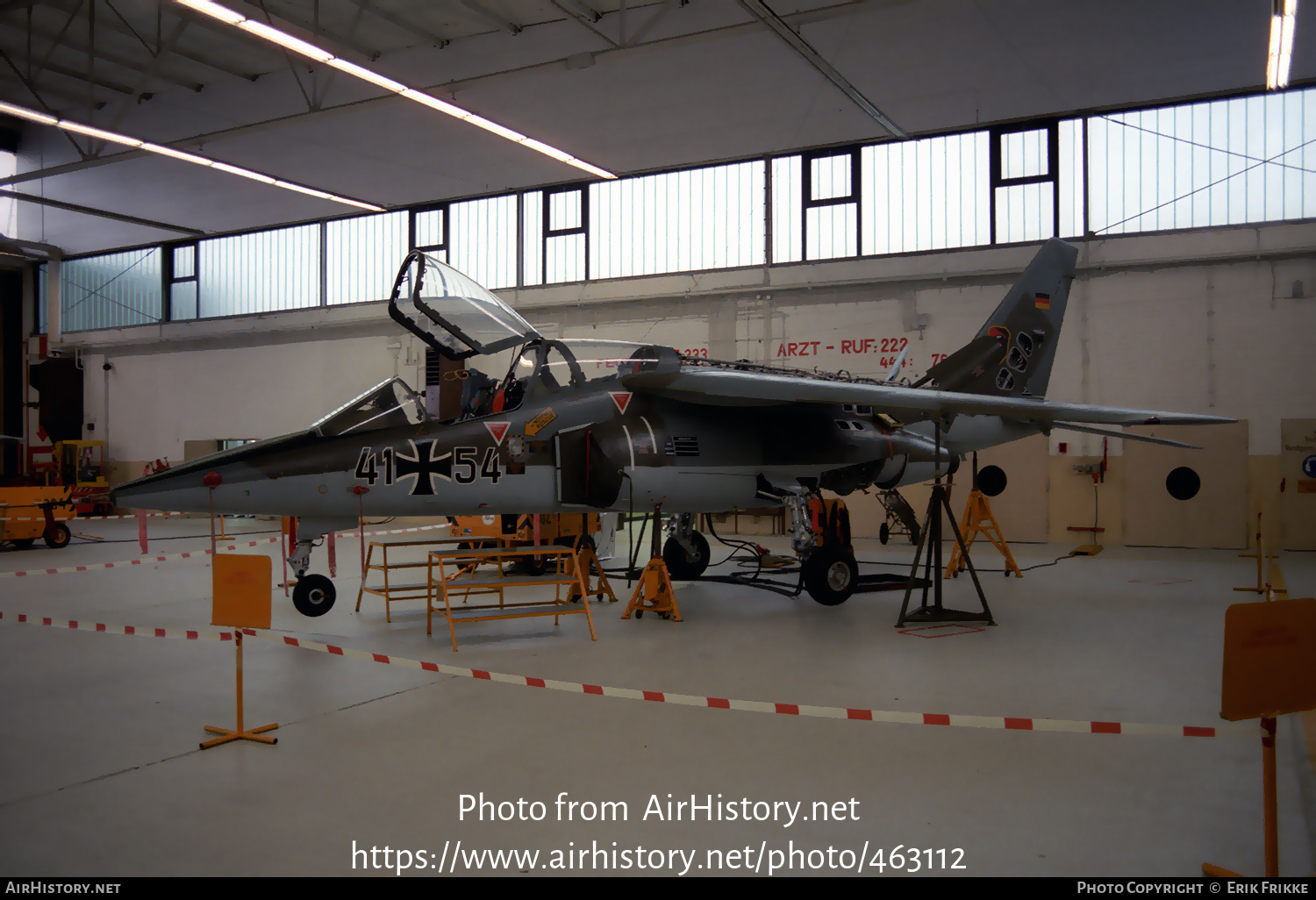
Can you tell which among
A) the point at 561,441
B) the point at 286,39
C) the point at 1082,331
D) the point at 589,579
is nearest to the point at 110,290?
the point at 286,39

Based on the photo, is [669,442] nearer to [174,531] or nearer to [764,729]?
[764,729]

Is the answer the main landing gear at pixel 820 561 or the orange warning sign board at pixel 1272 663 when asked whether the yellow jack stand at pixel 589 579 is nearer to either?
the main landing gear at pixel 820 561

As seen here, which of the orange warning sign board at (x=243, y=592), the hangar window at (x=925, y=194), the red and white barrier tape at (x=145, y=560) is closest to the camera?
the orange warning sign board at (x=243, y=592)

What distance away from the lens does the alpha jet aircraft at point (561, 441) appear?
20.1 ft

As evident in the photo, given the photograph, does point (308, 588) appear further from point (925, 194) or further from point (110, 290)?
point (110, 290)

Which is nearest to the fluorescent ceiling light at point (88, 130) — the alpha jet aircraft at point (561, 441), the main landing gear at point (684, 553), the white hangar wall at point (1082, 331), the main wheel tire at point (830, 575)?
the white hangar wall at point (1082, 331)

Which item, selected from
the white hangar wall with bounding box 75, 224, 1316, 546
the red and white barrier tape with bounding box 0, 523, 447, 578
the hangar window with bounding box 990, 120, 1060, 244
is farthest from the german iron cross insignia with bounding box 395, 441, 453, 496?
the hangar window with bounding box 990, 120, 1060, 244

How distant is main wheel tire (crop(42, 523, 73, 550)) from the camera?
516 inches

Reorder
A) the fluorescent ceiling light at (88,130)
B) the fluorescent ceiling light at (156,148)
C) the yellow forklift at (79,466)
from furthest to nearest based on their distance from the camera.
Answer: the yellow forklift at (79,466) → the fluorescent ceiling light at (88,130) → the fluorescent ceiling light at (156,148)

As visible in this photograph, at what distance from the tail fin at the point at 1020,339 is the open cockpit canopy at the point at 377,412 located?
603 centimetres

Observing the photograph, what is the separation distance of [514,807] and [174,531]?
54.5 ft

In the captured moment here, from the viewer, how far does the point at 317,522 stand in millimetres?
6262

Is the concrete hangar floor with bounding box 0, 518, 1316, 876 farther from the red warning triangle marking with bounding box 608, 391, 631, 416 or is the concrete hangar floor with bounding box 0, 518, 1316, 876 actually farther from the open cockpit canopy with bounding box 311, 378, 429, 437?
the red warning triangle marking with bounding box 608, 391, 631, 416

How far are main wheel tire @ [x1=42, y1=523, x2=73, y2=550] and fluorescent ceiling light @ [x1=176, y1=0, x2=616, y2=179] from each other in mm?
8921
